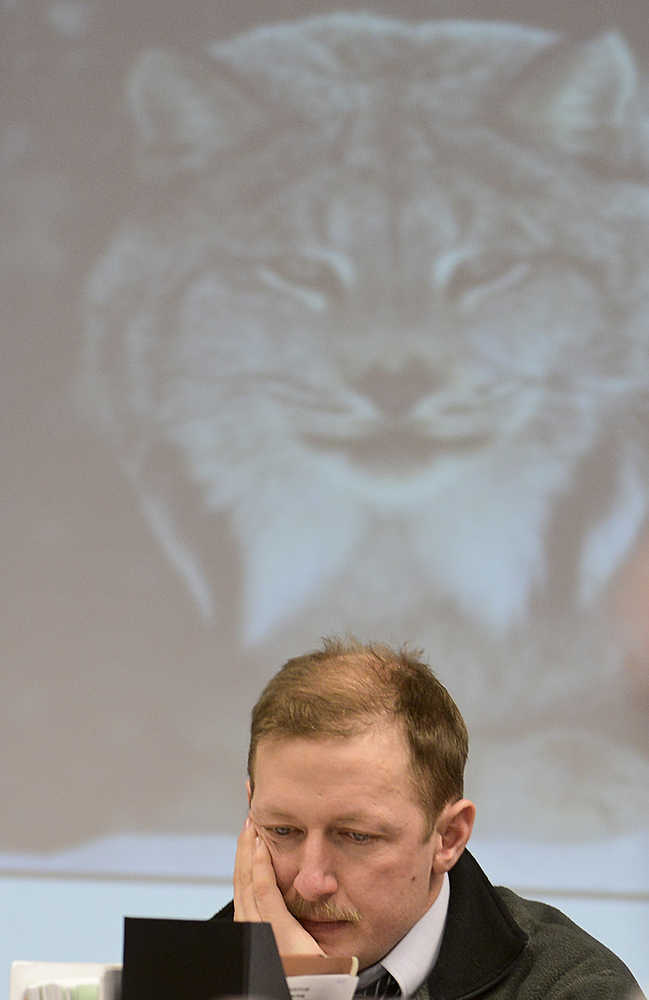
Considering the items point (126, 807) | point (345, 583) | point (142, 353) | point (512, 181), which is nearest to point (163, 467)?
point (142, 353)

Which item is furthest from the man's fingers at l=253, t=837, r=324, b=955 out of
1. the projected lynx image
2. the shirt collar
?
the projected lynx image

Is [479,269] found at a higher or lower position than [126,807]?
higher

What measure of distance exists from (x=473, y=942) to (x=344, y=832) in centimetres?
28

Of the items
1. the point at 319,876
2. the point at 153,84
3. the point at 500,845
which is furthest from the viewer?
the point at 153,84

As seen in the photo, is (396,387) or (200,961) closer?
(200,961)

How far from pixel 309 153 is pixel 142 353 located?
0.84 metres

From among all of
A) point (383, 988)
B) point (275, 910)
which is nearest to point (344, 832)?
point (275, 910)

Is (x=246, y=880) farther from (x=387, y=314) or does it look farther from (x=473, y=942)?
(x=387, y=314)

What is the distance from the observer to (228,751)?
4.33m

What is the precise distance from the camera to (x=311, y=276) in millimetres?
4484

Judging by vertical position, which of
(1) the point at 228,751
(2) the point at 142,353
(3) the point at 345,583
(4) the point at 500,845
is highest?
(2) the point at 142,353

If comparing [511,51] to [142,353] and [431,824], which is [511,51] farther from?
[431,824]

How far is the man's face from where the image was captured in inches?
72.6

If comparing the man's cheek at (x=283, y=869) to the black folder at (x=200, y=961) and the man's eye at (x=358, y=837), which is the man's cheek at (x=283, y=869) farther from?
the black folder at (x=200, y=961)
